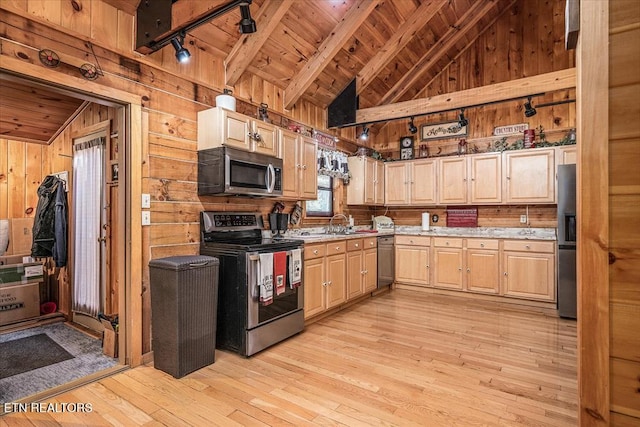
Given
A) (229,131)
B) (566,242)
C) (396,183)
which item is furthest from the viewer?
(396,183)

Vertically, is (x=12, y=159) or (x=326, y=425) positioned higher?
(x=12, y=159)

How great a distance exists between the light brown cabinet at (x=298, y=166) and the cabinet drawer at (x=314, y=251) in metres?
0.66

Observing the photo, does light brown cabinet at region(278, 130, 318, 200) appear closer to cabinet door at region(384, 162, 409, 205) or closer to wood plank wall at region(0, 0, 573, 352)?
wood plank wall at region(0, 0, 573, 352)

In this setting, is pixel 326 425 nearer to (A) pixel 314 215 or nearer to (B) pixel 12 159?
(A) pixel 314 215

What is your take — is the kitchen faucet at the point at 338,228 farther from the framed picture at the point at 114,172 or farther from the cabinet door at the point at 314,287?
the framed picture at the point at 114,172

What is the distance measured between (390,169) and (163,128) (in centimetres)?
397

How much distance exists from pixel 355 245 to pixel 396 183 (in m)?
1.89

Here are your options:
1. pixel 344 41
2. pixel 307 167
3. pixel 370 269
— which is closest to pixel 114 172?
pixel 307 167

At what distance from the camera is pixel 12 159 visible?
4133mm

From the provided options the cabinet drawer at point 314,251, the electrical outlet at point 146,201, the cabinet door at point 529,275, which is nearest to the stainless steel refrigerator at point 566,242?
the cabinet door at point 529,275

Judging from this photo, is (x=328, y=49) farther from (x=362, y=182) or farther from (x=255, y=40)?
(x=362, y=182)

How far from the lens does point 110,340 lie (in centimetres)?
293

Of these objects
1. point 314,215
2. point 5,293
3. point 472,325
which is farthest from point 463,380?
point 5,293

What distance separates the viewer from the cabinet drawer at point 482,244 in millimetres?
4789
